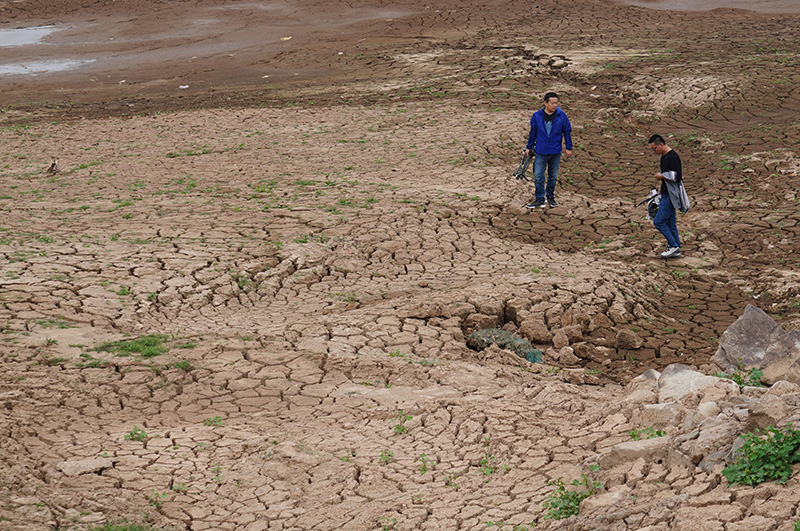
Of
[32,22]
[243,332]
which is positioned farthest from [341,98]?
[32,22]

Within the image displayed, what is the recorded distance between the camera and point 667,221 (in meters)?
10.2

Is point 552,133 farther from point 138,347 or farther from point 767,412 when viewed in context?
point 767,412

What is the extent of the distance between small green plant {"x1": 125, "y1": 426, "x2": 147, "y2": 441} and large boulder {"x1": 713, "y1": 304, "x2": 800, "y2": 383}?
4.70 m

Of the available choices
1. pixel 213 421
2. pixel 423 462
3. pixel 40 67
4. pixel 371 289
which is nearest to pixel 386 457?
pixel 423 462

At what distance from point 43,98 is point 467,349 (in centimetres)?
1484

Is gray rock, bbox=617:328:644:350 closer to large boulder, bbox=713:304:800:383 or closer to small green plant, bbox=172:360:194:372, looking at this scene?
large boulder, bbox=713:304:800:383

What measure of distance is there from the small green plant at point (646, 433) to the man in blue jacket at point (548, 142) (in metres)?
6.29

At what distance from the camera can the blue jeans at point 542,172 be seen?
11.6 m

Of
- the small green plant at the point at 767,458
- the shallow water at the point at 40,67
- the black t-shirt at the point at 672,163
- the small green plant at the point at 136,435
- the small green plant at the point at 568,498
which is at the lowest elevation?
the small green plant at the point at 136,435

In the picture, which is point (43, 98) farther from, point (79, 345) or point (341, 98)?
point (79, 345)

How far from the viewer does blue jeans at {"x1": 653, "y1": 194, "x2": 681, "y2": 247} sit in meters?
10.1

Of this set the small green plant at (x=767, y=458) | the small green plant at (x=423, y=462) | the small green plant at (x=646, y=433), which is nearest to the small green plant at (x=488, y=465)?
the small green plant at (x=423, y=462)

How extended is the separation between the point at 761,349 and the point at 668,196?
3.89 meters

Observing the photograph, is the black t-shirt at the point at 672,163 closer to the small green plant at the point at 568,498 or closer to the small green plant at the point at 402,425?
the small green plant at the point at 402,425
